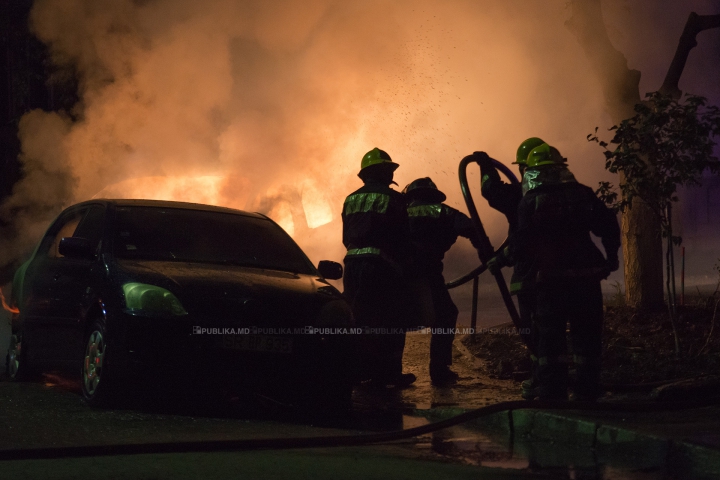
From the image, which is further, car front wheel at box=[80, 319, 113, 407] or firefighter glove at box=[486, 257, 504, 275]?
firefighter glove at box=[486, 257, 504, 275]

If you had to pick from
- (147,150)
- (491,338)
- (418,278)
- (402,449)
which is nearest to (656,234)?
(491,338)

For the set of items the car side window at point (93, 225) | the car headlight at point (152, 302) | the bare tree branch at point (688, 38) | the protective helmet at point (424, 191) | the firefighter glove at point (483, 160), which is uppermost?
the bare tree branch at point (688, 38)

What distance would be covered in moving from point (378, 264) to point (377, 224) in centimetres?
32

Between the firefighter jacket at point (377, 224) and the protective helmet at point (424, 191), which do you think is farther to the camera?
the protective helmet at point (424, 191)

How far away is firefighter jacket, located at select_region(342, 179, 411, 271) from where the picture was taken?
8.05 m

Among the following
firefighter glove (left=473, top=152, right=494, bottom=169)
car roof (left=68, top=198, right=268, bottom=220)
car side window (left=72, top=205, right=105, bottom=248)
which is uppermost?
firefighter glove (left=473, top=152, right=494, bottom=169)

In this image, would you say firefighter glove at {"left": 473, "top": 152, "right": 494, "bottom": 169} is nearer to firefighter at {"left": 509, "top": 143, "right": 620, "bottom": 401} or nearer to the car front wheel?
firefighter at {"left": 509, "top": 143, "right": 620, "bottom": 401}

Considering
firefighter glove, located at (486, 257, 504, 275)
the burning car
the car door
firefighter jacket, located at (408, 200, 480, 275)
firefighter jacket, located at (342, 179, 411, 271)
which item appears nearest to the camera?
the burning car

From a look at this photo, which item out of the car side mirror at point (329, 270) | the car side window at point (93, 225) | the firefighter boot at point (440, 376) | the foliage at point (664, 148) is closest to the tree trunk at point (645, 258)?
the foliage at point (664, 148)

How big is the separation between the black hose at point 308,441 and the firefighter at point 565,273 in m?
0.58

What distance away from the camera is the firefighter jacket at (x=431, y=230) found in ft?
27.9

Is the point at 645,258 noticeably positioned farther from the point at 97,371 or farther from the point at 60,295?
the point at 97,371

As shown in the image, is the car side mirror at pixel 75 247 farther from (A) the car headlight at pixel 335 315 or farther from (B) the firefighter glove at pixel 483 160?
(B) the firefighter glove at pixel 483 160

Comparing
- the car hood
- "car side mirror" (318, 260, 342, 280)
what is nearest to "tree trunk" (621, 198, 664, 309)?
"car side mirror" (318, 260, 342, 280)
